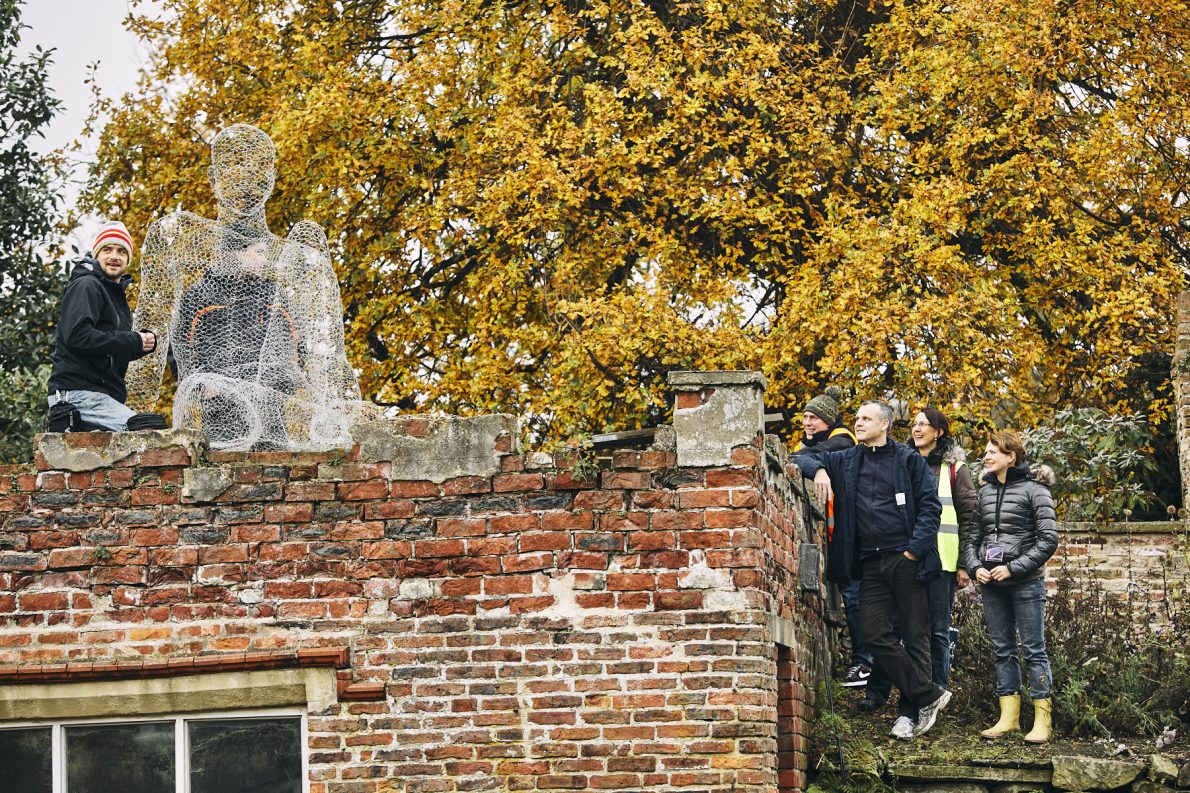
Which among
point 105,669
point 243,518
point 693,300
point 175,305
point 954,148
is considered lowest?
point 105,669

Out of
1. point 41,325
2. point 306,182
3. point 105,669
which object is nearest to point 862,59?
point 306,182

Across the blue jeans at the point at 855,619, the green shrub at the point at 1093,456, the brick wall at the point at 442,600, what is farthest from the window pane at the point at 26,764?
the green shrub at the point at 1093,456

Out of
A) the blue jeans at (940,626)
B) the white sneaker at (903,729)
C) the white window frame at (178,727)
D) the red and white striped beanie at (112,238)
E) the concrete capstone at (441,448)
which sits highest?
the red and white striped beanie at (112,238)

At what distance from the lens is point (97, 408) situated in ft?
27.5

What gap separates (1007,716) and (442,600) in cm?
364

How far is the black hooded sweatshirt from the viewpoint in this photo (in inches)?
320

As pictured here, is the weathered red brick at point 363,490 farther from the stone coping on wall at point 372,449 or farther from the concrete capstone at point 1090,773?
the concrete capstone at point 1090,773

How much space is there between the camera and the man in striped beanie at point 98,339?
814 centimetres

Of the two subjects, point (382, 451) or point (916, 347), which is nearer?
point (382, 451)

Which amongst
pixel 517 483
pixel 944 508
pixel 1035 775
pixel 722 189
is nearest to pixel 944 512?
pixel 944 508

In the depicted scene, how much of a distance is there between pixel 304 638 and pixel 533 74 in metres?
10.2

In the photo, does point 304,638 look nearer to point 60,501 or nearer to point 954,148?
point 60,501

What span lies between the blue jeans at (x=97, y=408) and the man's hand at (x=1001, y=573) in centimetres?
493

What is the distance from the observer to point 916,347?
590 inches
